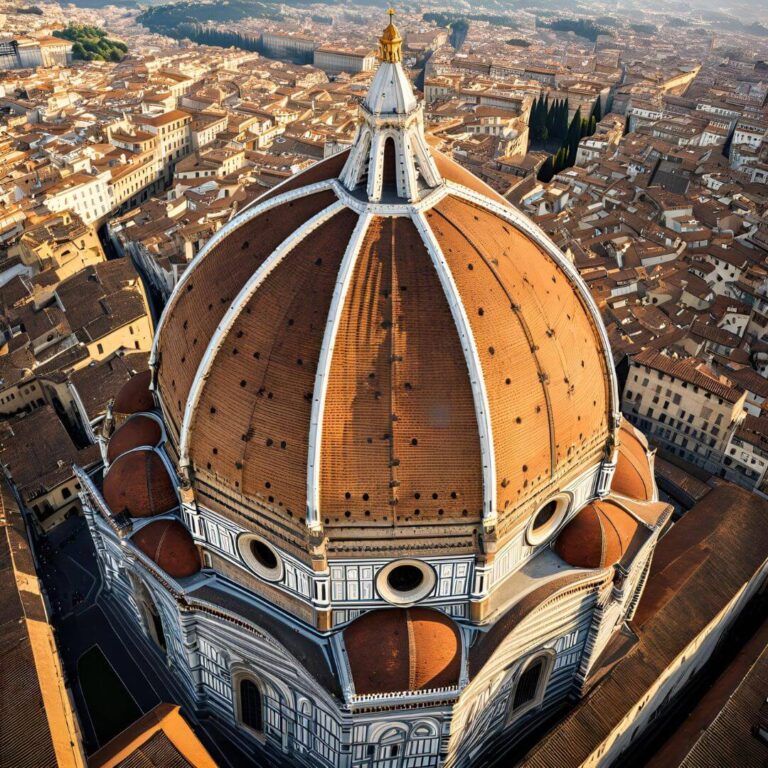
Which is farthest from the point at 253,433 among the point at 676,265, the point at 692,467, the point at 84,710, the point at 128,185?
the point at 128,185

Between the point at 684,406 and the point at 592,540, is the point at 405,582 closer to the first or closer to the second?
the point at 592,540

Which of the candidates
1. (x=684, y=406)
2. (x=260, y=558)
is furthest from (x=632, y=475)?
(x=684, y=406)

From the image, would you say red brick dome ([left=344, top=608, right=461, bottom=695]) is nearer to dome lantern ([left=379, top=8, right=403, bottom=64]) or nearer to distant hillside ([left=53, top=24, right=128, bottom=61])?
dome lantern ([left=379, top=8, right=403, bottom=64])

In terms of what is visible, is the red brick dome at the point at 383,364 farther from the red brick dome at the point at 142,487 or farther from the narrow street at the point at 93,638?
the narrow street at the point at 93,638

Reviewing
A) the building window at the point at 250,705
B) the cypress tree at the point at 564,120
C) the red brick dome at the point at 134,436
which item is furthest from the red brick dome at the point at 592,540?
the cypress tree at the point at 564,120

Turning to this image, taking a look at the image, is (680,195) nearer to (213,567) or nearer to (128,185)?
(128,185)
